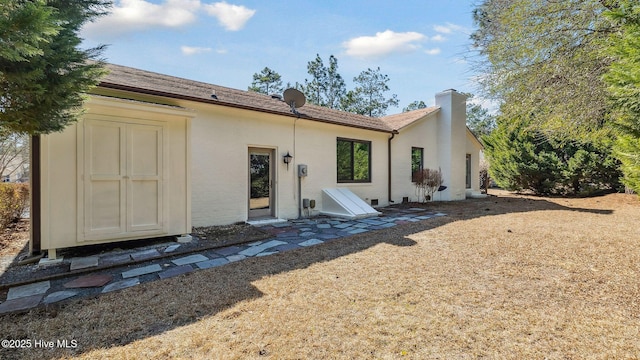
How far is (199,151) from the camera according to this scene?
725cm

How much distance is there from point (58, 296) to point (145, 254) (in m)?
1.59

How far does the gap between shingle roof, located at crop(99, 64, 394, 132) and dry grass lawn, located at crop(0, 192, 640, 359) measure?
14.0ft

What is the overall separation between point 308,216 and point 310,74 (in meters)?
24.7

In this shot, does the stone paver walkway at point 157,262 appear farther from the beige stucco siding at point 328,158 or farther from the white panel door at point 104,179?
the beige stucco siding at point 328,158

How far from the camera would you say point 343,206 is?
919 cm

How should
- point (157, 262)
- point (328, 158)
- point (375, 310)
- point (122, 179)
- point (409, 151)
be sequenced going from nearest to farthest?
point (375, 310)
point (157, 262)
point (122, 179)
point (328, 158)
point (409, 151)

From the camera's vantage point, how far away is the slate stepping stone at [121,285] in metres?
3.84

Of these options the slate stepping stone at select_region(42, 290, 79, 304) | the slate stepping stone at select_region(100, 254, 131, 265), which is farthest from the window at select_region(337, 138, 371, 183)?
the slate stepping stone at select_region(42, 290, 79, 304)

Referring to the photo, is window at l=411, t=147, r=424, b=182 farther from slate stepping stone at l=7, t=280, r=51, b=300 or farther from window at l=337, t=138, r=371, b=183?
→ slate stepping stone at l=7, t=280, r=51, b=300

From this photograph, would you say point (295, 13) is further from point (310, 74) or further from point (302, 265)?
point (310, 74)

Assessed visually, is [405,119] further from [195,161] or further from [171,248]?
[171,248]

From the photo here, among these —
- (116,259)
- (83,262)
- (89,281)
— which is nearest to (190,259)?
(116,259)

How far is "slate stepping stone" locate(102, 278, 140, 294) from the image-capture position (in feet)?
12.6

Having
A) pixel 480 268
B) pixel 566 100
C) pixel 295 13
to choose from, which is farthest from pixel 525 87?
pixel 295 13
